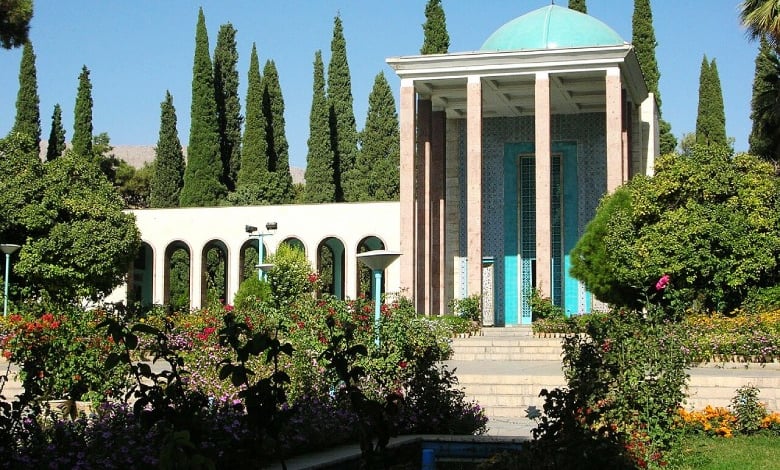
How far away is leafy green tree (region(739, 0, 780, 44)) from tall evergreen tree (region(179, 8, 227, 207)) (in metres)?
21.8

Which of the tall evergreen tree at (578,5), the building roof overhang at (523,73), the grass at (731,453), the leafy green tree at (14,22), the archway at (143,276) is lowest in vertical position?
the grass at (731,453)

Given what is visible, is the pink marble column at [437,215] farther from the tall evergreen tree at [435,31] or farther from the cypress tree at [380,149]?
the cypress tree at [380,149]

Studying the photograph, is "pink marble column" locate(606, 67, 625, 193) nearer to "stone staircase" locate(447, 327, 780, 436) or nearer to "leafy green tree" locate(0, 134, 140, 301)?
"stone staircase" locate(447, 327, 780, 436)

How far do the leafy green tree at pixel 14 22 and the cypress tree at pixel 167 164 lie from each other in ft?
70.8

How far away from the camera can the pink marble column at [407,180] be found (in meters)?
28.0

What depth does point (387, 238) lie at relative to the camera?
32.6 meters

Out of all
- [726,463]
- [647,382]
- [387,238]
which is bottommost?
[726,463]

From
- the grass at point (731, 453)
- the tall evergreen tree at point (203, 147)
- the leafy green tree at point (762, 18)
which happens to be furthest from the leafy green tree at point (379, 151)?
the grass at point (731, 453)

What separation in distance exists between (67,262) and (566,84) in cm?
1436

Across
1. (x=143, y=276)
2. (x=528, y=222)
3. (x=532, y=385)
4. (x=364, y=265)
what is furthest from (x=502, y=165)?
(x=532, y=385)

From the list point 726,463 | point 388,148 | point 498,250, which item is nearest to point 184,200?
point 388,148

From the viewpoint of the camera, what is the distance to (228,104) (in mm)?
43062

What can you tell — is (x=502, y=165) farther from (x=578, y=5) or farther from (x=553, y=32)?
(x=578, y=5)

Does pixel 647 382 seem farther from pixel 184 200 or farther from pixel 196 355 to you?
pixel 184 200
